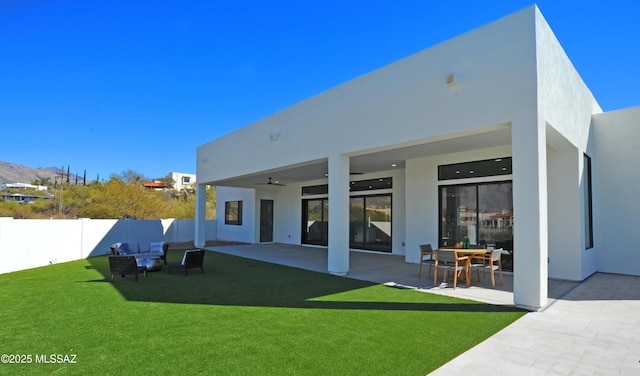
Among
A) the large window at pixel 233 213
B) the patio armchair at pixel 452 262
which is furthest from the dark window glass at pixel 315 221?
the patio armchair at pixel 452 262

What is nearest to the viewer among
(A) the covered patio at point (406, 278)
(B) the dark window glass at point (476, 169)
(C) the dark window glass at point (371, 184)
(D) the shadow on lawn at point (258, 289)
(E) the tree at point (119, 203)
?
(D) the shadow on lawn at point (258, 289)

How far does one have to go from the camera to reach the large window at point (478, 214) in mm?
8805

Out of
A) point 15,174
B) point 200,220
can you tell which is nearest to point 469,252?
point 200,220

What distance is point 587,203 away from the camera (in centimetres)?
832

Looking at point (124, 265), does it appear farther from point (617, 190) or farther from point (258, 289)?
point (617, 190)

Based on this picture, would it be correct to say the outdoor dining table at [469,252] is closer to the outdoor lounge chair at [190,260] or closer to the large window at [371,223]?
Result: the large window at [371,223]

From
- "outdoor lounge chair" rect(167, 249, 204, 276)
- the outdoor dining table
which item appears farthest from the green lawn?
the outdoor dining table

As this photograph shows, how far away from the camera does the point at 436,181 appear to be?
33.6ft

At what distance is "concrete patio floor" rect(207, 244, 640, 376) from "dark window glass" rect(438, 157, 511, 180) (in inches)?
117

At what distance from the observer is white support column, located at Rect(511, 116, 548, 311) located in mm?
5090

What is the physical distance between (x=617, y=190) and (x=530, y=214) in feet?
19.0

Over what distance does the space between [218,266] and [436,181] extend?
7.21m

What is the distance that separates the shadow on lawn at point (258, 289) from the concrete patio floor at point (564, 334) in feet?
2.45

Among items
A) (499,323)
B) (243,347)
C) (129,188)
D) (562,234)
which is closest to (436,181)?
(562,234)
